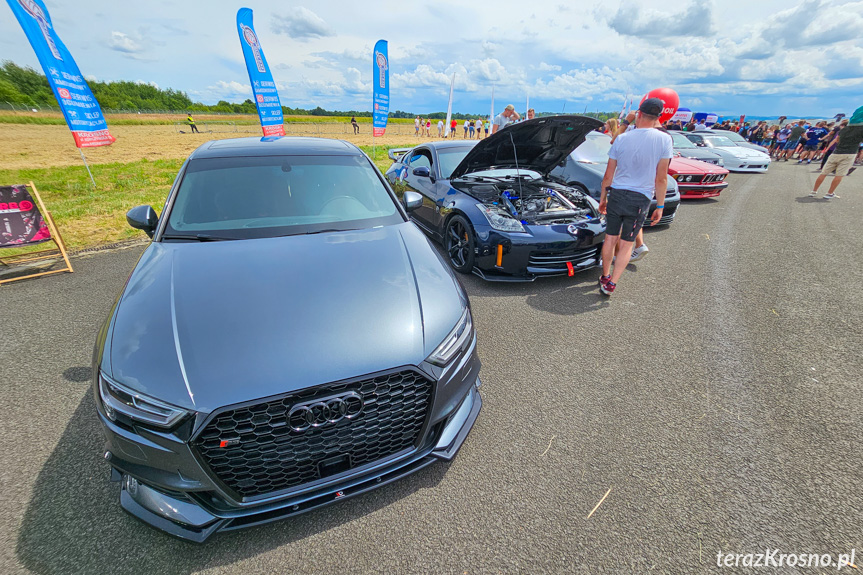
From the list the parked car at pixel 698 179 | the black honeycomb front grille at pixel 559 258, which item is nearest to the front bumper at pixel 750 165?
the parked car at pixel 698 179

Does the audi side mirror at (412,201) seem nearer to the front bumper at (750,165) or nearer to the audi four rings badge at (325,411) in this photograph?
the audi four rings badge at (325,411)

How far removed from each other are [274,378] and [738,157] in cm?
1482

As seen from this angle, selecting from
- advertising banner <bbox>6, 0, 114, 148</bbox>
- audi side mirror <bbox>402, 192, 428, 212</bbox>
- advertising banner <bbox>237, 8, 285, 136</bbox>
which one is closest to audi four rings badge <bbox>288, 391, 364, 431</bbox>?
audi side mirror <bbox>402, 192, 428, 212</bbox>

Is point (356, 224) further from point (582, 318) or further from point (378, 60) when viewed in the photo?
point (378, 60)

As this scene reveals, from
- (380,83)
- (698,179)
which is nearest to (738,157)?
(698,179)

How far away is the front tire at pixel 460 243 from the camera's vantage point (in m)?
3.90

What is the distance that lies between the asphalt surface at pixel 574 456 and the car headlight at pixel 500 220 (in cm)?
74

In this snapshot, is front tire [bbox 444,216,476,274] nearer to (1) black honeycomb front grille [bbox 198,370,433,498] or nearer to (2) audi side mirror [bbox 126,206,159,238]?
(1) black honeycomb front grille [bbox 198,370,433,498]

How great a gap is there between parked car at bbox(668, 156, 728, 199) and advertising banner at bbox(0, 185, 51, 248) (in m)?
10.3

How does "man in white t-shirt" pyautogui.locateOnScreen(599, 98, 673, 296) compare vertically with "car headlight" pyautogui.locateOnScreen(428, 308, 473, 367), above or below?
above

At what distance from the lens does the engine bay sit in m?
3.99

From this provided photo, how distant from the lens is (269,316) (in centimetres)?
159

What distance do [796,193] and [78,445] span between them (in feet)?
41.6

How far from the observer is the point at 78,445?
2000 mm
